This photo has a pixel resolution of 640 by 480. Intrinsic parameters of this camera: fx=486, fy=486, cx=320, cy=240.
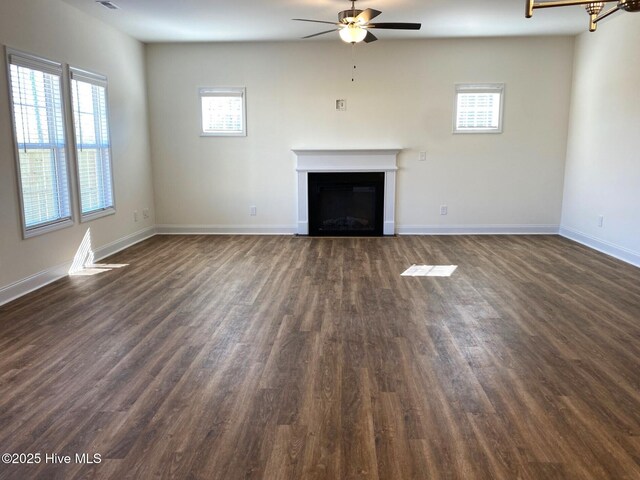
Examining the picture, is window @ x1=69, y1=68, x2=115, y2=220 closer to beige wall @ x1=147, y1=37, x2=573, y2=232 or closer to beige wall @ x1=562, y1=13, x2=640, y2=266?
beige wall @ x1=147, y1=37, x2=573, y2=232

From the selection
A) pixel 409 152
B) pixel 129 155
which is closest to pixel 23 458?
pixel 129 155

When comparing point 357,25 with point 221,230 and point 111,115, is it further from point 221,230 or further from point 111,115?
point 221,230

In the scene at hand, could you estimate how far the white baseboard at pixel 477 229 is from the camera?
23.9ft

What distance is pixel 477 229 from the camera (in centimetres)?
734

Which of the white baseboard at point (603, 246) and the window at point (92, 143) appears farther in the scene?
the white baseboard at point (603, 246)

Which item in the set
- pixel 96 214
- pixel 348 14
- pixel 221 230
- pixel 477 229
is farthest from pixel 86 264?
pixel 477 229

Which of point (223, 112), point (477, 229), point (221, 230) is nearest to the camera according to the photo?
point (223, 112)

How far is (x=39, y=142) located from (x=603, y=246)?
21.1 ft

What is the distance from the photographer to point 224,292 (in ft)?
14.7

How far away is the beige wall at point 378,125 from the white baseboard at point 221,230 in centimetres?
10

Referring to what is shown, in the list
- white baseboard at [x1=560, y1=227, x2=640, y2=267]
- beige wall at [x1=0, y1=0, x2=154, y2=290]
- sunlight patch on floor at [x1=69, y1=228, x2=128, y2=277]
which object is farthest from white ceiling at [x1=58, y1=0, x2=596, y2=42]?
white baseboard at [x1=560, y1=227, x2=640, y2=267]

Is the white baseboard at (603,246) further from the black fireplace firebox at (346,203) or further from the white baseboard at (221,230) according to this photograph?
the white baseboard at (221,230)

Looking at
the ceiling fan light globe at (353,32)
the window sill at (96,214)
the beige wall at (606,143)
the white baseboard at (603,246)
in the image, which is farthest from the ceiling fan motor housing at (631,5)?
the window sill at (96,214)

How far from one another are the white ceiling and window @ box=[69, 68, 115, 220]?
0.79 metres
